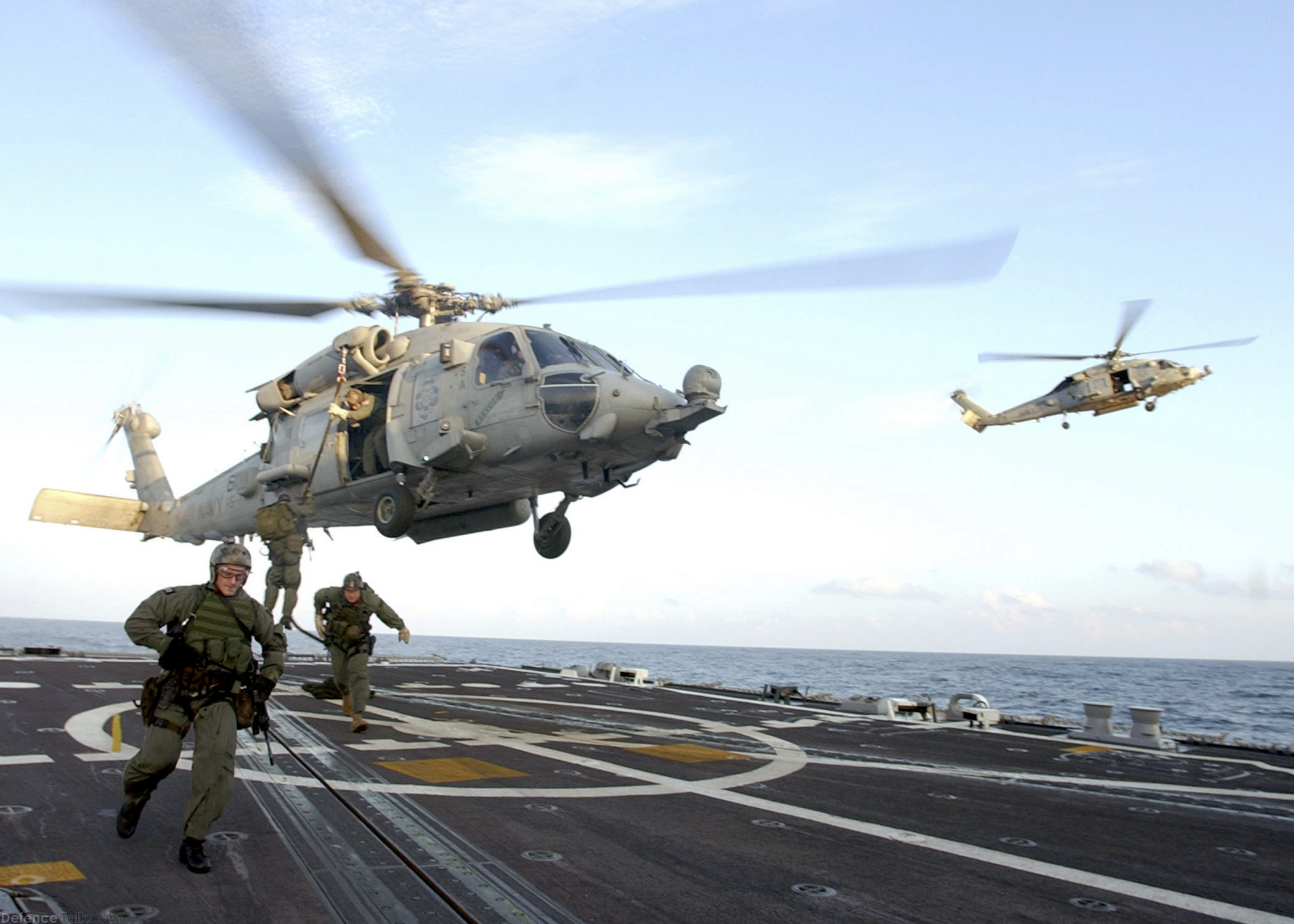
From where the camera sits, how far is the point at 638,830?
21.4ft

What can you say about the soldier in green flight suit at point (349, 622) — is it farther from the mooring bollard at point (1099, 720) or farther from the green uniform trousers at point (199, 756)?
the mooring bollard at point (1099, 720)

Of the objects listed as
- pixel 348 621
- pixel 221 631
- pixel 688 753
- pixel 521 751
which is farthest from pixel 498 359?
pixel 221 631

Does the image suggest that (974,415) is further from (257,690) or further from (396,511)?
(257,690)

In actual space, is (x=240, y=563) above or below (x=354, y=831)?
above

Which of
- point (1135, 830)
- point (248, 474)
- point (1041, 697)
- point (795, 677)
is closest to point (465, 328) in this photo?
point (248, 474)

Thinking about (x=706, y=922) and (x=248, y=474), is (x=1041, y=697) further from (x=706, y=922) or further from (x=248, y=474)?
(x=706, y=922)

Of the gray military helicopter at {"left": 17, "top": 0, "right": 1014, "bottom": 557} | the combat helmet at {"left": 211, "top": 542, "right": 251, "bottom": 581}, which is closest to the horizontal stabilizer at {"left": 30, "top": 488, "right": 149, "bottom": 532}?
the gray military helicopter at {"left": 17, "top": 0, "right": 1014, "bottom": 557}

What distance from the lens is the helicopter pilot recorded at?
17.2 metres

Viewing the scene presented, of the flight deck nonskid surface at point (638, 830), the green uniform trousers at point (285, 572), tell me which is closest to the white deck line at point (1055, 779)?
the flight deck nonskid surface at point (638, 830)

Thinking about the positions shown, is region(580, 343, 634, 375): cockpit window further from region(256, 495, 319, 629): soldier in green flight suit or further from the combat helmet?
the combat helmet

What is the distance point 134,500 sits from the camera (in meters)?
24.3

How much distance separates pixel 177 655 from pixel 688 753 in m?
6.50

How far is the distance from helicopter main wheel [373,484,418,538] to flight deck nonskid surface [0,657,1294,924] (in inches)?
201

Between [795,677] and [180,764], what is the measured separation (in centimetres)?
7535
